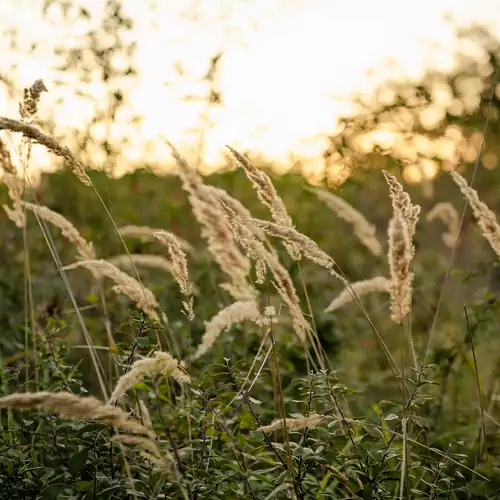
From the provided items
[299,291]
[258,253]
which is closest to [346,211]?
[258,253]

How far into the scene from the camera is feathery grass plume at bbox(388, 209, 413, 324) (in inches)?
71.9

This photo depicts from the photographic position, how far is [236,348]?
3520 millimetres

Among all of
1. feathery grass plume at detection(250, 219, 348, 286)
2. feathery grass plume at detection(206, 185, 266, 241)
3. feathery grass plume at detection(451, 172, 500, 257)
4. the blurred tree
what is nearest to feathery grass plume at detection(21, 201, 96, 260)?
feathery grass plume at detection(206, 185, 266, 241)

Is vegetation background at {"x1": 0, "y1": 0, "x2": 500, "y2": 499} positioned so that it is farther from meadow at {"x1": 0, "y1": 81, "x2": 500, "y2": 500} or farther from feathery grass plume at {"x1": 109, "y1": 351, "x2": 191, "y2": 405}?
feathery grass plume at {"x1": 109, "y1": 351, "x2": 191, "y2": 405}

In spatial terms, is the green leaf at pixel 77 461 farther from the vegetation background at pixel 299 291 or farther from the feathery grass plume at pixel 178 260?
the feathery grass plume at pixel 178 260

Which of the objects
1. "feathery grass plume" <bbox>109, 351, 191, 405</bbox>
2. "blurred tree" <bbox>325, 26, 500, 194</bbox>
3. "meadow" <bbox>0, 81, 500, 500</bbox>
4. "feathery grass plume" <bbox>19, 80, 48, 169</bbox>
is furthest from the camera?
"blurred tree" <bbox>325, 26, 500, 194</bbox>

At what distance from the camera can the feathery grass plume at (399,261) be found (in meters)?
1.83

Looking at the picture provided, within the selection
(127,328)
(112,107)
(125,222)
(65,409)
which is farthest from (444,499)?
(125,222)

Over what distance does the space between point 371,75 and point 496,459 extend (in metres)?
2.47

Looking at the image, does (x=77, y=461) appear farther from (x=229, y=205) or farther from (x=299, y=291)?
(x=299, y=291)

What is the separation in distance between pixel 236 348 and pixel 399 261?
172 cm

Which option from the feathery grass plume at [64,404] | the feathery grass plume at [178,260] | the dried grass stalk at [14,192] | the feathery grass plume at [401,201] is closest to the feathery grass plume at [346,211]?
the feathery grass plume at [401,201]

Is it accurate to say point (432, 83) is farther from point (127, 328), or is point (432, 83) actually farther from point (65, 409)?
point (65, 409)

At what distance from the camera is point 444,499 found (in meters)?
2.21
